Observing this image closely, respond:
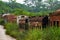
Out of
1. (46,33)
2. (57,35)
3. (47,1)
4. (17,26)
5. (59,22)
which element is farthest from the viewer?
(47,1)

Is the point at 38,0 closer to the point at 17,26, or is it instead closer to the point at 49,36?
the point at 17,26

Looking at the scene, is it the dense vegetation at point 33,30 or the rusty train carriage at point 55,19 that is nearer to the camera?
the dense vegetation at point 33,30

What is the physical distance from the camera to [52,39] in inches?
274

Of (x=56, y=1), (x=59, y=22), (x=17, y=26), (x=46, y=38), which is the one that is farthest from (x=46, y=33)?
(x=56, y=1)

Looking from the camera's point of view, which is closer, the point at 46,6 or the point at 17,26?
the point at 17,26

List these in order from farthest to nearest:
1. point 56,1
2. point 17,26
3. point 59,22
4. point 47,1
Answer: point 47,1 → point 56,1 → point 17,26 → point 59,22

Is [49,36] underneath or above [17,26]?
above

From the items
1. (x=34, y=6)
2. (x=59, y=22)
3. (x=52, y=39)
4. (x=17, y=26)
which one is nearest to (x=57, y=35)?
(x=52, y=39)

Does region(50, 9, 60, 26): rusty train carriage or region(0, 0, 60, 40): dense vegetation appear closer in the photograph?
region(0, 0, 60, 40): dense vegetation

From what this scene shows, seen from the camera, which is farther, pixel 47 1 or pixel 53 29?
pixel 47 1

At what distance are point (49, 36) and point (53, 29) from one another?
236mm

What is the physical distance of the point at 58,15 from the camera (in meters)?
9.91

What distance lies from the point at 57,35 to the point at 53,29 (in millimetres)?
344

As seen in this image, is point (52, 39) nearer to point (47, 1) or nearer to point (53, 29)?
point (53, 29)
